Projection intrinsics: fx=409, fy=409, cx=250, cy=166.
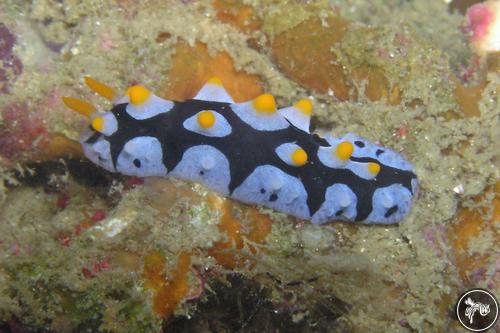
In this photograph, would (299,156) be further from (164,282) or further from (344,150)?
(164,282)

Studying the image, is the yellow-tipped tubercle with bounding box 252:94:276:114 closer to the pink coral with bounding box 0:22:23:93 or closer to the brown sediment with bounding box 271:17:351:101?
the brown sediment with bounding box 271:17:351:101

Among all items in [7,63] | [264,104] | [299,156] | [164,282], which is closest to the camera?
[164,282]

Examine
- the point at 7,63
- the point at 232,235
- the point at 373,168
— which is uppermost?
the point at 7,63

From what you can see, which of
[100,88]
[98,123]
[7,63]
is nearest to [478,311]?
[98,123]

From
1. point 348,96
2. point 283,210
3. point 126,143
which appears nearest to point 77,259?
point 126,143

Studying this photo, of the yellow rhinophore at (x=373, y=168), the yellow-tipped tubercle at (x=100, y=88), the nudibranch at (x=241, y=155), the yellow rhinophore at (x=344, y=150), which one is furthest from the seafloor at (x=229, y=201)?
the yellow rhinophore at (x=344, y=150)

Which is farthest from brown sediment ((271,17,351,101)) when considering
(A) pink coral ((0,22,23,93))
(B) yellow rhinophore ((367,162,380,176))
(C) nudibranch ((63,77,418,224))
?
(A) pink coral ((0,22,23,93))
